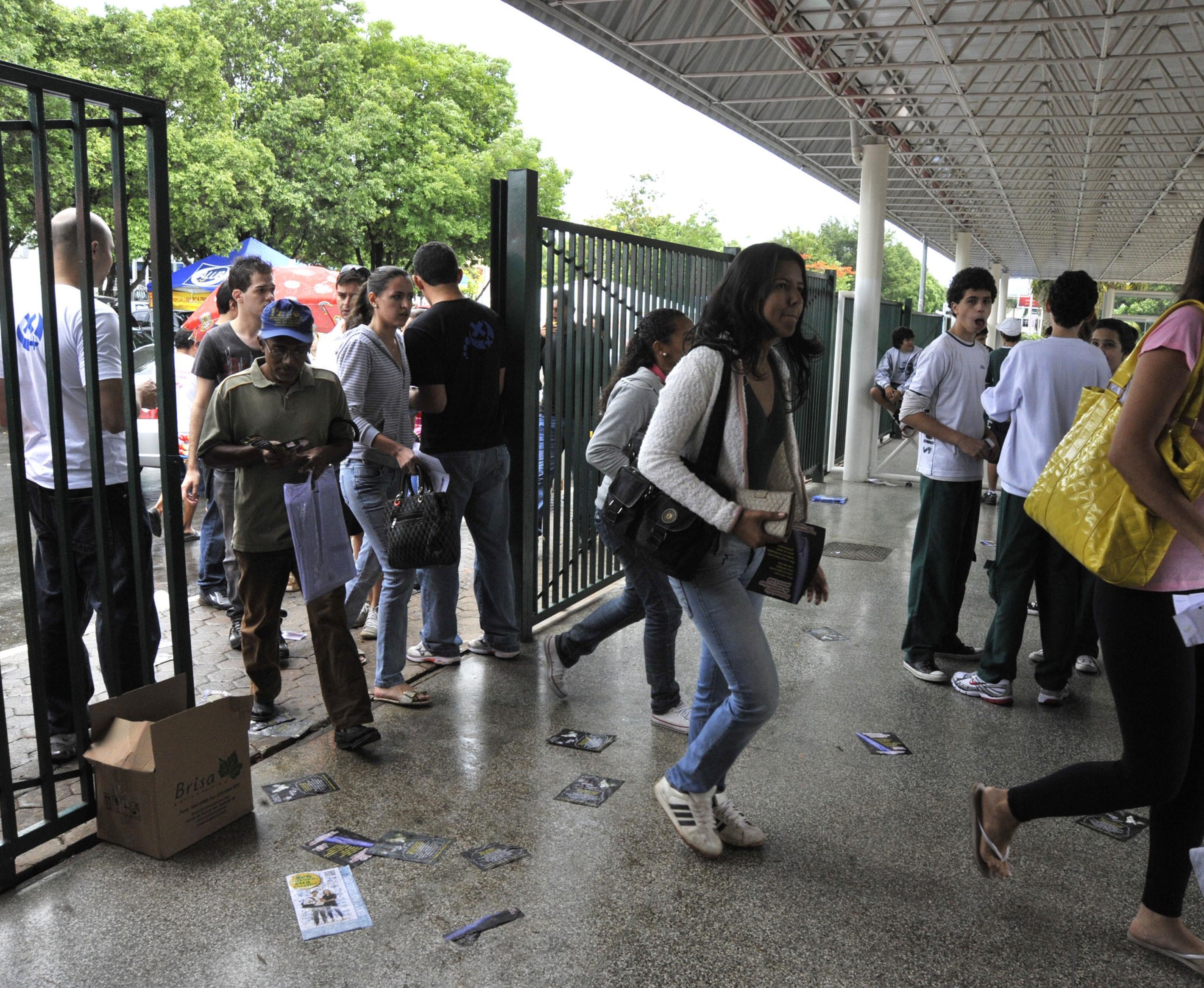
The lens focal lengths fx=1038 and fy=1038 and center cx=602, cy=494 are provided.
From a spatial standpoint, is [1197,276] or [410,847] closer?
[1197,276]

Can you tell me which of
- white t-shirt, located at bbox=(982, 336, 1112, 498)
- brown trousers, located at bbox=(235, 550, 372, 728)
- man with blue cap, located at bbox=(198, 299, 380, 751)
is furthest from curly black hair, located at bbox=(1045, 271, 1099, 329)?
brown trousers, located at bbox=(235, 550, 372, 728)

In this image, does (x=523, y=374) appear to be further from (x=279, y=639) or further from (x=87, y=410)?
(x=87, y=410)

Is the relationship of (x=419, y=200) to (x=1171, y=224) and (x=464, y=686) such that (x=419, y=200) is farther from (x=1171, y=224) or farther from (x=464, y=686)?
(x=464, y=686)

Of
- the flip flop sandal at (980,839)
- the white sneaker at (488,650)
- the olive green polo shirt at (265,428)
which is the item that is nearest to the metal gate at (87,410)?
the olive green polo shirt at (265,428)

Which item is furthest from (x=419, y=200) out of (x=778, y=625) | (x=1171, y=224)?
(x=778, y=625)

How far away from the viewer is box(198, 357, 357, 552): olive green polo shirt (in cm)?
418

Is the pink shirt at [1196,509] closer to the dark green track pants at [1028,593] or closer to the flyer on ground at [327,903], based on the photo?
the dark green track pants at [1028,593]

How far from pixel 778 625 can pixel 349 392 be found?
119 inches

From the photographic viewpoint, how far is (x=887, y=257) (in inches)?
4875

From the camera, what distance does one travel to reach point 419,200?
37.8m

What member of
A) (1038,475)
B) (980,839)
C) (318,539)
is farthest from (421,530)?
(1038,475)

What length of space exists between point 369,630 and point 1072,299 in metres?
4.06

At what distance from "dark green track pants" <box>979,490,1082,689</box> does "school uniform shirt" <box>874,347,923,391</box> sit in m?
8.50

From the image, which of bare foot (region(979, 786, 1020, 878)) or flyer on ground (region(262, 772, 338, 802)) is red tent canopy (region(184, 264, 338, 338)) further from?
bare foot (region(979, 786, 1020, 878))
